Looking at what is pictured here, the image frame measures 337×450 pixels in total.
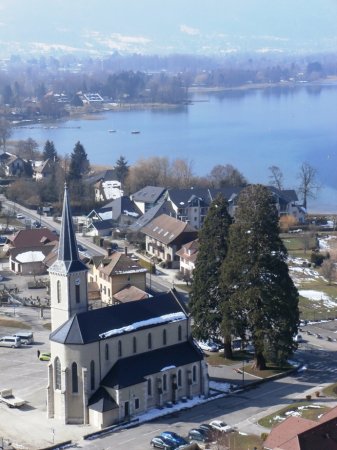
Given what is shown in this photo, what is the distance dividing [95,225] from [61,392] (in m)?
19.2

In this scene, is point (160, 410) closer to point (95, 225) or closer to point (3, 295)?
point (3, 295)

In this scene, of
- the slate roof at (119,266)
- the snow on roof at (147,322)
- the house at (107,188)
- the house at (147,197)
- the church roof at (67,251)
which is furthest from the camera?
the house at (107,188)

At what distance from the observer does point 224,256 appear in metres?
22.7

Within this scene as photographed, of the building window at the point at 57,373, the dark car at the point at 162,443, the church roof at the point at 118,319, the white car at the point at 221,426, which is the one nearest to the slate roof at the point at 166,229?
the church roof at the point at 118,319

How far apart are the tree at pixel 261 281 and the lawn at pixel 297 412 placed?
6.78 ft

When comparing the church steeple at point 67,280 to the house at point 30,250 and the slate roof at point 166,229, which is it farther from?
the slate roof at point 166,229

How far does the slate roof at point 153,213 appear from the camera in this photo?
1481 inches

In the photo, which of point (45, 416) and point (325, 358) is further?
point (325, 358)

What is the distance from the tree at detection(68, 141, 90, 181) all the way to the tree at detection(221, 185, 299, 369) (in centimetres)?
2507

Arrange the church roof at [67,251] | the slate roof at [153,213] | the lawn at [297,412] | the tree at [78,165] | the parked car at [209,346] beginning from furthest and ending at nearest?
the tree at [78,165], the slate roof at [153,213], the parked car at [209,346], the church roof at [67,251], the lawn at [297,412]

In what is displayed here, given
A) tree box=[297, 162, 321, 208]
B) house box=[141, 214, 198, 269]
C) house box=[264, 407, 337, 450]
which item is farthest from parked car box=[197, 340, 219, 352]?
tree box=[297, 162, 321, 208]

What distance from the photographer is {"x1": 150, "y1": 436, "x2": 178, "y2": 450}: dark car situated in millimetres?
17547

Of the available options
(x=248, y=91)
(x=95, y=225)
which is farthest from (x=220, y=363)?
(x=248, y=91)

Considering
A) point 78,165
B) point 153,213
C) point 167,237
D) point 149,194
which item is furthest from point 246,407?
point 78,165
